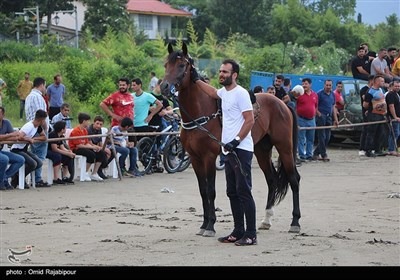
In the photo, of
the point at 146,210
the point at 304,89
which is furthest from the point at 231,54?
the point at 146,210

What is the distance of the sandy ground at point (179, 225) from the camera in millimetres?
9594

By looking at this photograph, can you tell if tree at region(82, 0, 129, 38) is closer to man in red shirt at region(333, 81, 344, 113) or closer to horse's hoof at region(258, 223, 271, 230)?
man in red shirt at region(333, 81, 344, 113)

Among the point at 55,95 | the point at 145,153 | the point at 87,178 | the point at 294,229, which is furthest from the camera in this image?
the point at 55,95

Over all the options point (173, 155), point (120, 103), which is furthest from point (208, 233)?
point (173, 155)

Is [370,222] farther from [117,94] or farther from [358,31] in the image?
[358,31]

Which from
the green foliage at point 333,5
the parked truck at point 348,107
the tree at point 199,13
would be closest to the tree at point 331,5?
the green foliage at point 333,5

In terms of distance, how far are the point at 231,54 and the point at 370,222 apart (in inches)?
1467

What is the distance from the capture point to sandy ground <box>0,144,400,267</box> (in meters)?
9.59

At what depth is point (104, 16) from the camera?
63.2m

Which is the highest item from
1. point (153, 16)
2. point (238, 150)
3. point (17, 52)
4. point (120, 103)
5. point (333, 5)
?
point (333, 5)

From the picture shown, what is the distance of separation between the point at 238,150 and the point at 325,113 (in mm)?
13508

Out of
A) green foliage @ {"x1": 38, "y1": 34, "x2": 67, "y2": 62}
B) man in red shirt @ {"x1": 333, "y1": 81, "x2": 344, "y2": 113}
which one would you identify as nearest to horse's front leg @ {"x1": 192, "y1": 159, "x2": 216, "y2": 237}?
man in red shirt @ {"x1": 333, "y1": 81, "x2": 344, "y2": 113}

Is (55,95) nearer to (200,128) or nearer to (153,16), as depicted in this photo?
(200,128)

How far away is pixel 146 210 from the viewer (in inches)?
545
